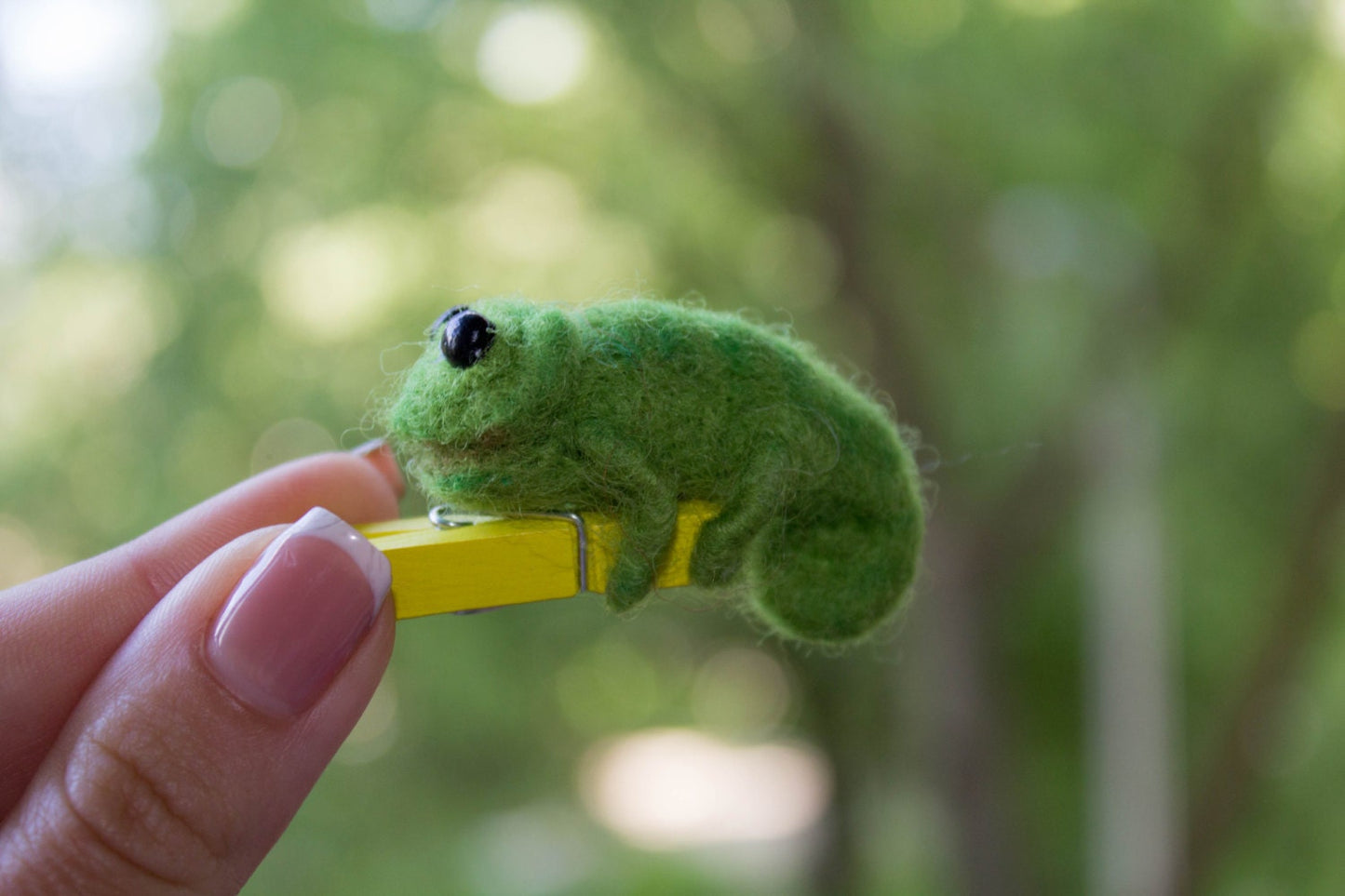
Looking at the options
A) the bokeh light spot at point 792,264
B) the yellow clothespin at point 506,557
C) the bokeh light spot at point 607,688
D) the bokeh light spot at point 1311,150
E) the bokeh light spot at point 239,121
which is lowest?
the yellow clothespin at point 506,557

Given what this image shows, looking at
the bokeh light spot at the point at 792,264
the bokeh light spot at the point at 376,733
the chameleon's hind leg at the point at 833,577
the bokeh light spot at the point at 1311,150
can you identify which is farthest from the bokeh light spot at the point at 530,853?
the bokeh light spot at the point at 1311,150

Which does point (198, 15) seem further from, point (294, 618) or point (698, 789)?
point (698, 789)

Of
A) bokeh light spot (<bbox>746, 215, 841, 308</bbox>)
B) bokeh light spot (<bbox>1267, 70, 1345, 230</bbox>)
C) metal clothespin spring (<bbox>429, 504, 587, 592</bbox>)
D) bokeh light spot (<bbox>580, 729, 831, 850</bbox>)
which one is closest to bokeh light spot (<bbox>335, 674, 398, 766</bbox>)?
bokeh light spot (<bbox>580, 729, 831, 850</bbox>)

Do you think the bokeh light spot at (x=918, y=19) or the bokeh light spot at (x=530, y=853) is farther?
the bokeh light spot at (x=530, y=853)

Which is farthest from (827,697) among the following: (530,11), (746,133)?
(530,11)

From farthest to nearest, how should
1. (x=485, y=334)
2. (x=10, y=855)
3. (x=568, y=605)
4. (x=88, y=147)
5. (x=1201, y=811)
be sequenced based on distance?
(x=568, y=605) < (x=1201, y=811) < (x=88, y=147) < (x=485, y=334) < (x=10, y=855)

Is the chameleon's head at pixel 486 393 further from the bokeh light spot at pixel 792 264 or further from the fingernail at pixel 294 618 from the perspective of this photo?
the bokeh light spot at pixel 792 264

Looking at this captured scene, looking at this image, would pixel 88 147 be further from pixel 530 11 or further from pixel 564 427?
pixel 564 427
